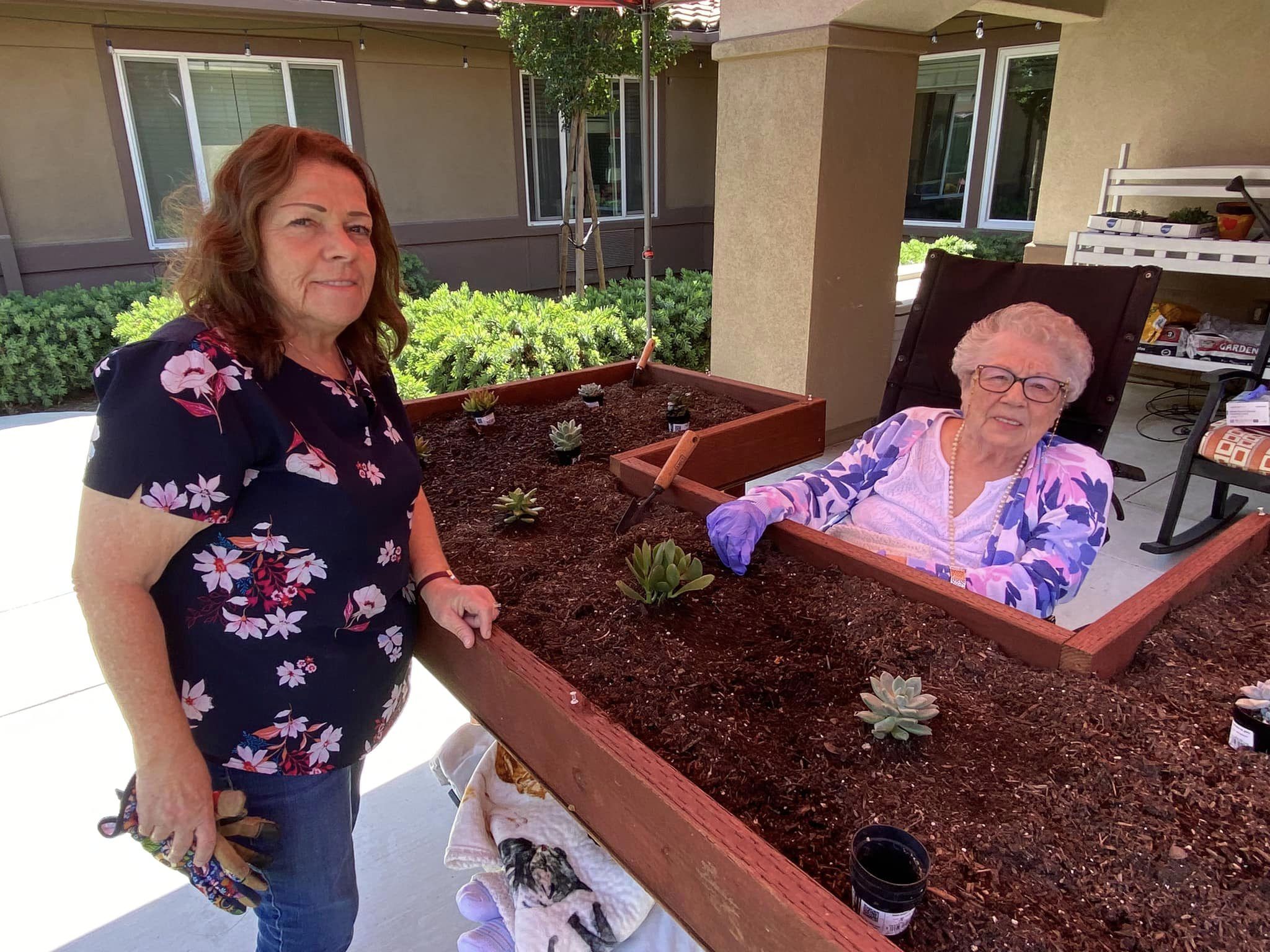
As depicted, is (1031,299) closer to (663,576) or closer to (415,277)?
(663,576)

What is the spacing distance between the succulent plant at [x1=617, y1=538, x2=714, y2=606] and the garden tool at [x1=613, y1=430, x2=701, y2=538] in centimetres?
32

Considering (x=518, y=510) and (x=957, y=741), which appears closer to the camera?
(x=957, y=741)

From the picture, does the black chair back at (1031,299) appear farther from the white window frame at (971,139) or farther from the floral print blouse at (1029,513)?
the white window frame at (971,139)

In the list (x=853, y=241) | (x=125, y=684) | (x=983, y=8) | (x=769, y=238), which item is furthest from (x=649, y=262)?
(x=125, y=684)

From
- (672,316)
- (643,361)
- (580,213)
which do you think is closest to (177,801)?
(643,361)

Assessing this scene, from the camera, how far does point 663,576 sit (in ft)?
4.66

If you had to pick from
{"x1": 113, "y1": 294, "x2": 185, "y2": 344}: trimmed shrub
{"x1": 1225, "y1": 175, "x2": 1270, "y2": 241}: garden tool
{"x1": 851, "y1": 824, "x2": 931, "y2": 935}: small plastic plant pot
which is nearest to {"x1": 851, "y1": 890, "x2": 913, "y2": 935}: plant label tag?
{"x1": 851, "y1": 824, "x2": 931, "y2": 935}: small plastic plant pot

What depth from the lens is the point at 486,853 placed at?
1.58m

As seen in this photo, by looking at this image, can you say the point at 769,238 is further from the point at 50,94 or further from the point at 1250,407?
the point at 50,94

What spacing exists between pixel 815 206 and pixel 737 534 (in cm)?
283

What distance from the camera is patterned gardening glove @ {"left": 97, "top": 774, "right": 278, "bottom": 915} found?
3.71 feet

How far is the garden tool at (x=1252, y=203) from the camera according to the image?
4.48 m

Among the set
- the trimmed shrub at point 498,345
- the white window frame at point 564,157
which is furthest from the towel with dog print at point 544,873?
the white window frame at point 564,157

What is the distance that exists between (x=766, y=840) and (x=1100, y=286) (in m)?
2.24
